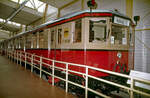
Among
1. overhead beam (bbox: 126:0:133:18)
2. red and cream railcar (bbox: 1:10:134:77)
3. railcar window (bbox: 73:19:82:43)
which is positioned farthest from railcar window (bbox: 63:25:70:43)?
overhead beam (bbox: 126:0:133:18)

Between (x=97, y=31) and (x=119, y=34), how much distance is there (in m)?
0.91

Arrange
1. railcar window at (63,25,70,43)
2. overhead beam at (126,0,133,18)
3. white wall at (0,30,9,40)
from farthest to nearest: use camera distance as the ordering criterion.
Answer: white wall at (0,30,9,40) → overhead beam at (126,0,133,18) → railcar window at (63,25,70,43)

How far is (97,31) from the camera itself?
3.25 m

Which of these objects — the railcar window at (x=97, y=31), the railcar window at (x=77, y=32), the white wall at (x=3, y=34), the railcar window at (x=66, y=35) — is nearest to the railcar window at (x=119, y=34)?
the railcar window at (x=97, y=31)

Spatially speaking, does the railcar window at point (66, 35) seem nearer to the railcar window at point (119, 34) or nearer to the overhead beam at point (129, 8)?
the railcar window at point (119, 34)

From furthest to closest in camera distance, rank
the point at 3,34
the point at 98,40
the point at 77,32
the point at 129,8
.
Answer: the point at 3,34 < the point at 129,8 < the point at 77,32 < the point at 98,40

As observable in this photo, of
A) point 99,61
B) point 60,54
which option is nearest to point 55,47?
point 60,54

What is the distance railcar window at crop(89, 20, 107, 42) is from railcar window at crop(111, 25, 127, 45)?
318 millimetres

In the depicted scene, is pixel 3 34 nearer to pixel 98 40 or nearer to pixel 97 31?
pixel 97 31

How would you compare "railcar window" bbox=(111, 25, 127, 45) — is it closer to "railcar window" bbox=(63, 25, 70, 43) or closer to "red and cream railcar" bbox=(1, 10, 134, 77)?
"red and cream railcar" bbox=(1, 10, 134, 77)

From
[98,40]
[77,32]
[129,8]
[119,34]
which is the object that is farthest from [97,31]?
[129,8]

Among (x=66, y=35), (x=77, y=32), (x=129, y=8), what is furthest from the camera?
(x=129, y=8)

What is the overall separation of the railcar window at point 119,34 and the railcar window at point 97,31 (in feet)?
1.04

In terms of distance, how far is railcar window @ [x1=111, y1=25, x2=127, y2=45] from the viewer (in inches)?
129
